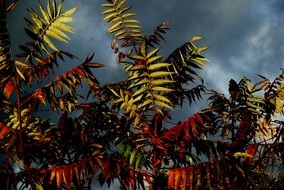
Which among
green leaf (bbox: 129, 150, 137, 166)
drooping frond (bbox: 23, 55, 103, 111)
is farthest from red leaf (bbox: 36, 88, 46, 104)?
green leaf (bbox: 129, 150, 137, 166)

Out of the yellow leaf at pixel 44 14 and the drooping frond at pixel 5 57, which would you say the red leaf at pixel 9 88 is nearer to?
the drooping frond at pixel 5 57

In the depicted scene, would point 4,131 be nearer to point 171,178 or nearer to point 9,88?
point 9,88

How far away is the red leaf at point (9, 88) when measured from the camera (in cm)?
418

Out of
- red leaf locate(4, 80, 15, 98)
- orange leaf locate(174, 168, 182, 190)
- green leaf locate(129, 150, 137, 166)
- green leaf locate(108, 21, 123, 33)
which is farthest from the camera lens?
green leaf locate(108, 21, 123, 33)

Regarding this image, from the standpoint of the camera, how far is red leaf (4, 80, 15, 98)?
418 centimetres

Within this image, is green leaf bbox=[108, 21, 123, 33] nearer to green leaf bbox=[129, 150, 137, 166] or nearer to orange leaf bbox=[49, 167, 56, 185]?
green leaf bbox=[129, 150, 137, 166]

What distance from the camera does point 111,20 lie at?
563 cm

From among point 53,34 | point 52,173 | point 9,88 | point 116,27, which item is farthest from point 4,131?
point 116,27

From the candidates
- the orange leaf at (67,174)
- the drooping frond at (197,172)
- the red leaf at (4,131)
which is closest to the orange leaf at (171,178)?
the drooping frond at (197,172)

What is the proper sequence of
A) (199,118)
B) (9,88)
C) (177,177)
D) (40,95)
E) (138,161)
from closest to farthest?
(177,177)
(199,118)
(138,161)
(9,88)
(40,95)

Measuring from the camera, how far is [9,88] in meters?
4.21

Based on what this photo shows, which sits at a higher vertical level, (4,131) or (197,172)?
(4,131)

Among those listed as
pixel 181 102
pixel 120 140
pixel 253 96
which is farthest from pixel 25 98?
pixel 253 96

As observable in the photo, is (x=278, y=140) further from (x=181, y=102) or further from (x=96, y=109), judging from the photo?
(x=96, y=109)
